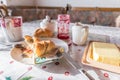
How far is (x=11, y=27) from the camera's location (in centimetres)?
80

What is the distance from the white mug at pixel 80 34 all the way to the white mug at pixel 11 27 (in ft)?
1.00

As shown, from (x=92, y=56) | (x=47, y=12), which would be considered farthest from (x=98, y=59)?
(x=47, y=12)

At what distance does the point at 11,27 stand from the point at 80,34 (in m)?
0.37

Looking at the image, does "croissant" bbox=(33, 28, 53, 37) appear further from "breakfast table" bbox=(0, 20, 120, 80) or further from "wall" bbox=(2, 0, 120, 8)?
"wall" bbox=(2, 0, 120, 8)

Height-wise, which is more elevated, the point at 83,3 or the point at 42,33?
the point at 83,3

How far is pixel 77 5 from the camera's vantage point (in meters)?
1.95

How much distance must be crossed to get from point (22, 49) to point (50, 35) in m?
0.23

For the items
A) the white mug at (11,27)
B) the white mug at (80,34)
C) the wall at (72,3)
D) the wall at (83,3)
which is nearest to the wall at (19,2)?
the wall at (72,3)

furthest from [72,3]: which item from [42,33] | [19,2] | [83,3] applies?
[42,33]

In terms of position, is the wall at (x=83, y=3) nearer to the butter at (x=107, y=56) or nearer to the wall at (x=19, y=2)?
the wall at (x=19, y=2)

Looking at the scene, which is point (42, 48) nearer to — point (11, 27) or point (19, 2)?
point (11, 27)

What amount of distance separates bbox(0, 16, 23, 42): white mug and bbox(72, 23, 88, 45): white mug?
12.0 inches

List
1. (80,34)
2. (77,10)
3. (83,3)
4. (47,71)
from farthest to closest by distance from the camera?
(83,3), (77,10), (80,34), (47,71)

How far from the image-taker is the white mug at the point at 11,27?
784 mm
